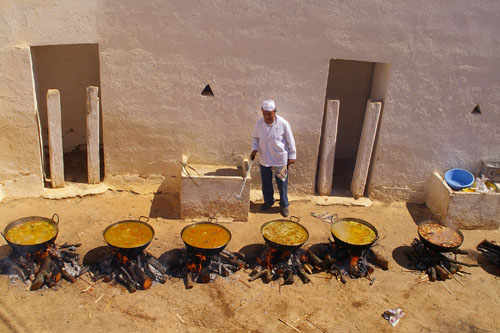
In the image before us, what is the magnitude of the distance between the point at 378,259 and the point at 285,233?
1.56 m

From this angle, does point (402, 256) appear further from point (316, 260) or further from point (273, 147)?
point (273, 147)

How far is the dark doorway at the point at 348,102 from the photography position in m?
9.77

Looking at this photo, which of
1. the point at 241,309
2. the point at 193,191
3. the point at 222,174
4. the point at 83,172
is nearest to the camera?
the point at 241,309

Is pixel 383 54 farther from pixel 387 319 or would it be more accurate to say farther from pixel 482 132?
pixel 387 319

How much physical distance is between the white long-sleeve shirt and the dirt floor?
51.4 inches

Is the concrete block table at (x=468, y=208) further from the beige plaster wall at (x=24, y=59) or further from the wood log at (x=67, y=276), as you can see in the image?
the beige plaster wall at (x=24, y=59)

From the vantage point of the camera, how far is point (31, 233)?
6.31 m

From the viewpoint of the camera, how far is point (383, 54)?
795cm

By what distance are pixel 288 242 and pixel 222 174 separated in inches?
86.1

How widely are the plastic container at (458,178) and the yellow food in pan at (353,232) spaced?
2350 millimetres

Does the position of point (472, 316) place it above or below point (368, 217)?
below

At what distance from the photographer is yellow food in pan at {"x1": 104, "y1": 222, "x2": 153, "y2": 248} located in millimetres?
6199

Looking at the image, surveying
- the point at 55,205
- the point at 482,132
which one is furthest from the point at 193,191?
the point at 482,132

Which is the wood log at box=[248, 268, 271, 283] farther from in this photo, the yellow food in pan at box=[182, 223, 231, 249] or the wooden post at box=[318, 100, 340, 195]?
the wooden post at box=[318, 100, 340, 195]
